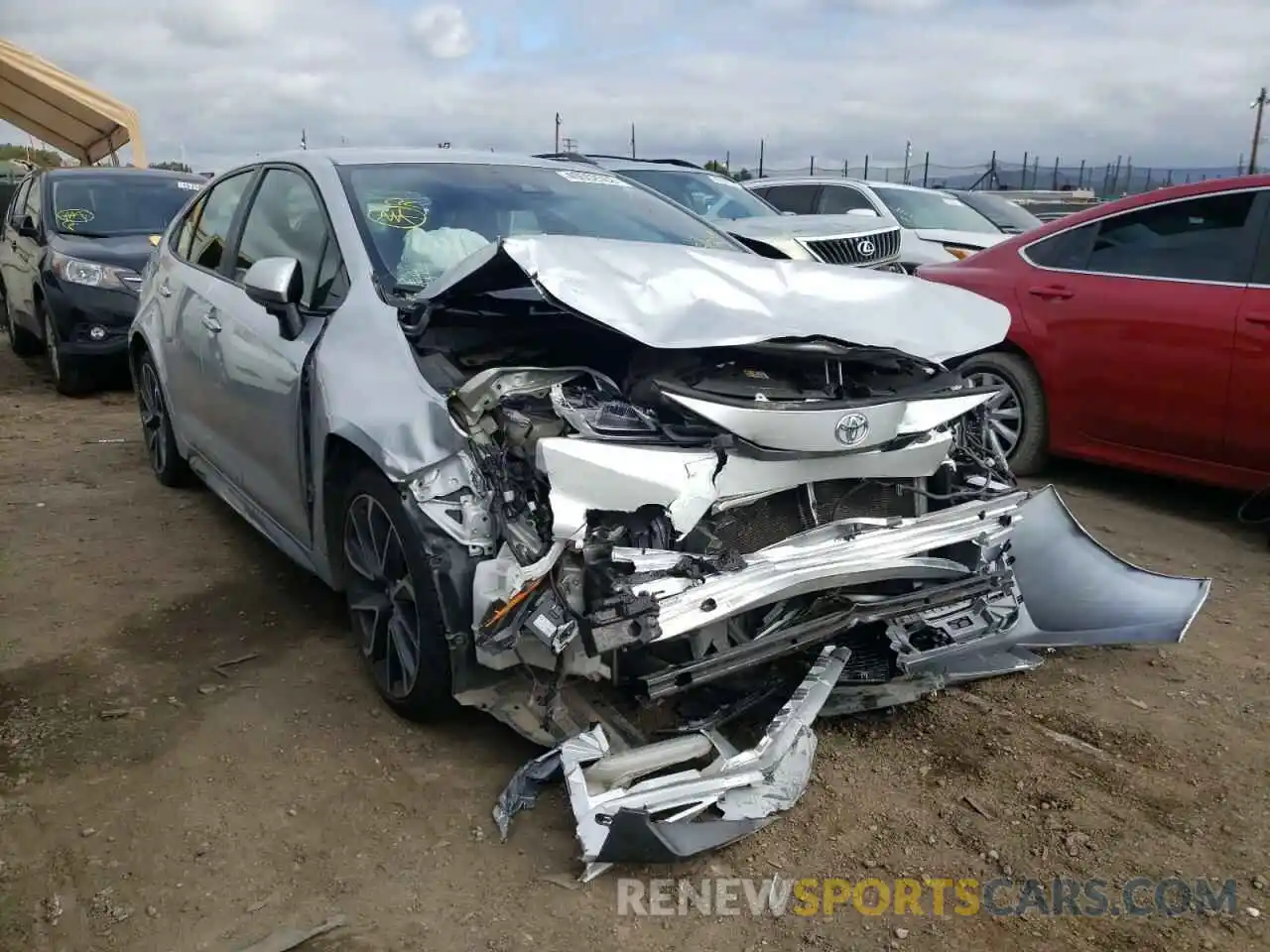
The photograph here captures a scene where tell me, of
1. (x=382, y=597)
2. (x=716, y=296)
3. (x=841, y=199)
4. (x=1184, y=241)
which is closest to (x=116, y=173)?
(x=841, y=199)

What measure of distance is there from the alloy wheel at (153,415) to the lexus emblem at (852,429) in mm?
3840

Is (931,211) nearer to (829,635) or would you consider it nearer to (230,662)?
(829,635)

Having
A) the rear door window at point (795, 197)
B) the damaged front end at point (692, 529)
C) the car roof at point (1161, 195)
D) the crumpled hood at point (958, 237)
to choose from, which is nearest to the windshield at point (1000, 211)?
the crumpled hood at point (958, 237)

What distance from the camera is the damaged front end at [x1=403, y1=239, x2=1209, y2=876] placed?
8.30 ft

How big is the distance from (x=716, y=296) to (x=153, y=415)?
390cm

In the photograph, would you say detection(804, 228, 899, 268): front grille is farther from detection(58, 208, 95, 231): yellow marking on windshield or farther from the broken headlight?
detection(58, 208, 95, 231): yellow marking on windshield

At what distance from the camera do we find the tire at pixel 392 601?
9.39ft

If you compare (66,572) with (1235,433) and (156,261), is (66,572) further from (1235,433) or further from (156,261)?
(1235,433)

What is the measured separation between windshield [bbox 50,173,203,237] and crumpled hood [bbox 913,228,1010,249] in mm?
6903

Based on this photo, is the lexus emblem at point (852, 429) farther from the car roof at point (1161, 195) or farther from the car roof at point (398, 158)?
the car roof at point (1161, 195)

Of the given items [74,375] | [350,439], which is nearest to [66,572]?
[350,439]

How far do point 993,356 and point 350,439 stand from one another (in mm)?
3879

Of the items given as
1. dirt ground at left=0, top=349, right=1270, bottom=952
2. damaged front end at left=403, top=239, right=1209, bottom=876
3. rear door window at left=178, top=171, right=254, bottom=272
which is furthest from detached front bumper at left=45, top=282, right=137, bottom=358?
damaged front end at left=403, top=239, right=1209, bottom=876

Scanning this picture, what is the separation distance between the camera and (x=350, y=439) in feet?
10.0
